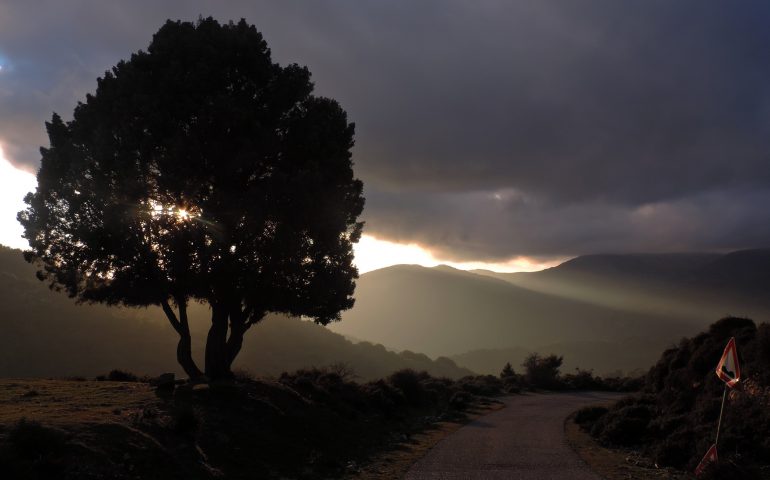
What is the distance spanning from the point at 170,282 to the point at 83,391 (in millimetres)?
4165

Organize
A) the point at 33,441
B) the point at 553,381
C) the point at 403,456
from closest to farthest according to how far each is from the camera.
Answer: the point at 33,441 < the point at 403,456 < the point at 553,381

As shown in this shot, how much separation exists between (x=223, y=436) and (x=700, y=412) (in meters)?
12.4

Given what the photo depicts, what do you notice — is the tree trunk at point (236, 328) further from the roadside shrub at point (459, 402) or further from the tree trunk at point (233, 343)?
the roadside shrub at point (459, 402)

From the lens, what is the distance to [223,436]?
1295 centimetres

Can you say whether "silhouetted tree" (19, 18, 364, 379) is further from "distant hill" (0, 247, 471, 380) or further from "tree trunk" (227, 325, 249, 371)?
"distant hill" (0, 247, 471, 380)

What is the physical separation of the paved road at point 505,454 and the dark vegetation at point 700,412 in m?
1.91

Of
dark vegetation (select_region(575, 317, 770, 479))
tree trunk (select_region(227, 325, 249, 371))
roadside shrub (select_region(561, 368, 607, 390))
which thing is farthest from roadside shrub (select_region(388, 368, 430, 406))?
roadside shrub (select_region(561, 368, 607, 390))

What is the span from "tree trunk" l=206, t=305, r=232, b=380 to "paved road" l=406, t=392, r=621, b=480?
8197 millimetres

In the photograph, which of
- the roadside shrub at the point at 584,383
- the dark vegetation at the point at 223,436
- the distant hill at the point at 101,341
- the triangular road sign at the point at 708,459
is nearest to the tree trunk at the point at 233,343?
the dark vegetation at the point at 223,436

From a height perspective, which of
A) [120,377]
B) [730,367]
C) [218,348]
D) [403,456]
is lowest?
[403,456]

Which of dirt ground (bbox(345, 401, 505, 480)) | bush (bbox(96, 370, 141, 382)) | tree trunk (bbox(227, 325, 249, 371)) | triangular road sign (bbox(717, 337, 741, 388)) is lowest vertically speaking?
dirt ground (bbox(345, 401, 505, 480))

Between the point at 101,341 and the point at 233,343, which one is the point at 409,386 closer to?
the point at 233,343

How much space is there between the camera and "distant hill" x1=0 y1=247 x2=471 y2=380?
68.2 meters

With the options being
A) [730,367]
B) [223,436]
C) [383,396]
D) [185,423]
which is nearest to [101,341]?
[383,396]
